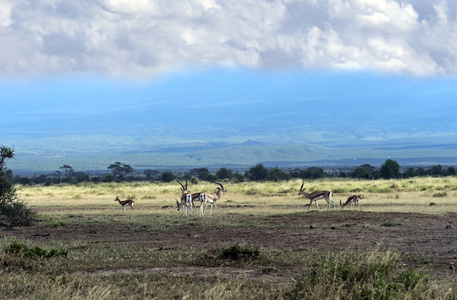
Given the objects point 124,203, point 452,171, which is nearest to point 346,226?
point 124,203

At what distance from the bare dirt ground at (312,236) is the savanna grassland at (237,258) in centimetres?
3

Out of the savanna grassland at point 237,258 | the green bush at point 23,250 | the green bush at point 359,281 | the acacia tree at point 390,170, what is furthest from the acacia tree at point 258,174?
the green bush at point 359,281

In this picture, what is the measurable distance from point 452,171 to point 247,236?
192ft

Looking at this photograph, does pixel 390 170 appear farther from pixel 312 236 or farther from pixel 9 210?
pixel 312 236

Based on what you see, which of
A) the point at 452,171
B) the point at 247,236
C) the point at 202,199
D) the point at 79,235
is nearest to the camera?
the point at 247,236

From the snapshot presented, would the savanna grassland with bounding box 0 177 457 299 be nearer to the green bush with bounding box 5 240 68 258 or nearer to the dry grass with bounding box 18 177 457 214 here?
the green bush with bounding box 5 240 68 258

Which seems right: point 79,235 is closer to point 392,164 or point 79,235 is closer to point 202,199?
point 202,199

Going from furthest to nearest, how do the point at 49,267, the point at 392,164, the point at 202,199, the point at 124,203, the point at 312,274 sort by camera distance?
1. the point at 392,164
2. the point at 124,203
3. the point at 202,199
4. the point at 49,267
5. the point at 312,274

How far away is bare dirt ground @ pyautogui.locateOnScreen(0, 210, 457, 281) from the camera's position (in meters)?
11.5

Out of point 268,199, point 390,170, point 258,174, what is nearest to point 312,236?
point 268,199

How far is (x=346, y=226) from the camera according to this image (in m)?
18.0

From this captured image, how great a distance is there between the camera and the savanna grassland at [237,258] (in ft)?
27.9

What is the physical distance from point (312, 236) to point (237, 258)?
455 centimetres

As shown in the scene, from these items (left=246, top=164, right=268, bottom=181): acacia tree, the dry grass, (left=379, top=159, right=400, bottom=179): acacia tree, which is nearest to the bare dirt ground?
the dry grass
